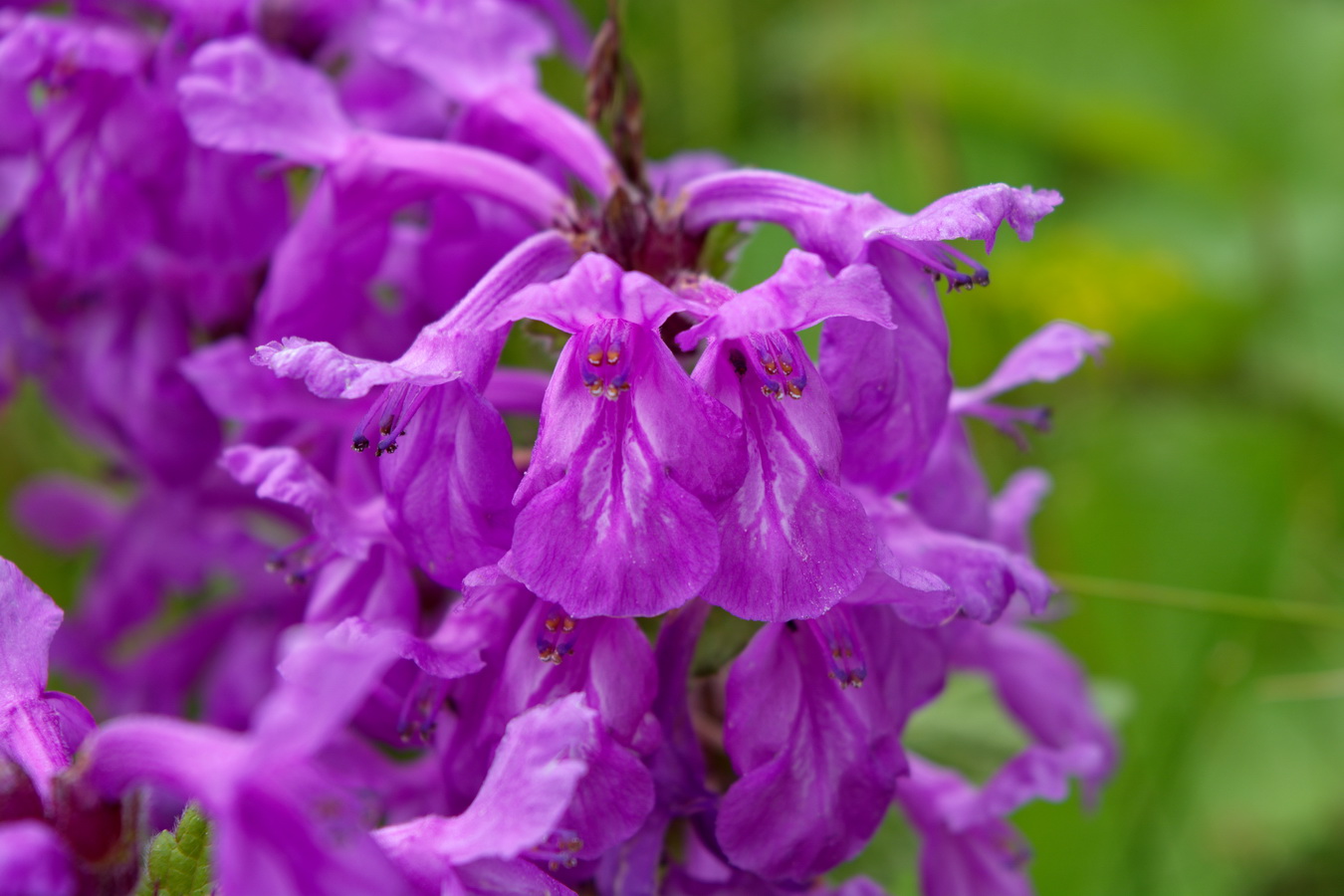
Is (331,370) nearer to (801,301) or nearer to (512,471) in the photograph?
(512,471)

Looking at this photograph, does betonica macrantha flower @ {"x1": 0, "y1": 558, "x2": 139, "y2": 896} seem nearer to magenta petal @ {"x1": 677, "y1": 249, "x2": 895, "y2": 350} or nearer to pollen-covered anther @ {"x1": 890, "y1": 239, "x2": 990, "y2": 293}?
magenta petal @ {"x1": 677, "y1": 249, "x2": 895, "y2": 350}

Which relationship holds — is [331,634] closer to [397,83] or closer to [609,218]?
[609,218]

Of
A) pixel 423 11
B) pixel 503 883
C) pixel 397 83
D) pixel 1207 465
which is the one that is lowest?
pixel 1207 465

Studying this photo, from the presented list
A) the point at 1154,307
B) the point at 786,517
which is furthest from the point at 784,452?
the point at 1154,307

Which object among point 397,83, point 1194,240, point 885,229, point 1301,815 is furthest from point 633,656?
point 1194,240

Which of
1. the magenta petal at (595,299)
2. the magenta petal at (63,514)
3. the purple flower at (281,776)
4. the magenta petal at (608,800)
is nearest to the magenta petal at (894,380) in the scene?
the magenta petal at (595,299)
